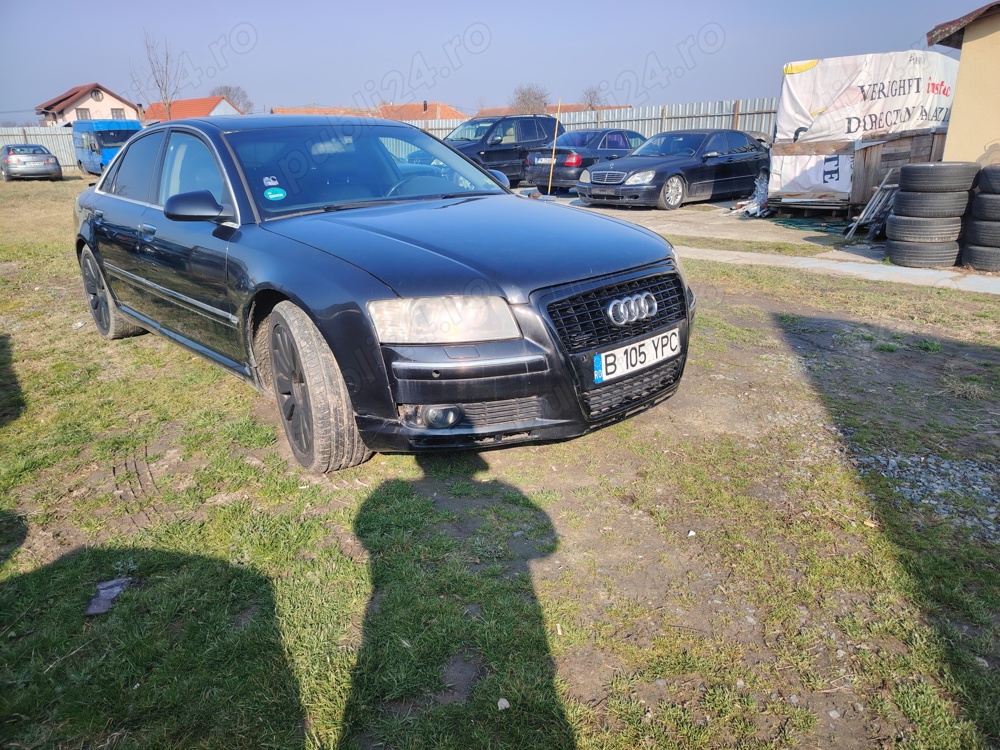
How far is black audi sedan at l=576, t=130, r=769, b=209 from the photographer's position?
1306cm

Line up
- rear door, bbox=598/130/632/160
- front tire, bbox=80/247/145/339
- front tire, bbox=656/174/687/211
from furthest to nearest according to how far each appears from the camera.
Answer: rear door, bbox=598/130/632/160 → front tire, bbox=656/174/687/211 → front tire, bbox=80/247/145/339

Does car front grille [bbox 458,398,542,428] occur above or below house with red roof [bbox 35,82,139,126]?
below

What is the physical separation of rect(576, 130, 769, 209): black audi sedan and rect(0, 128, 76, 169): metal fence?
1342 inches

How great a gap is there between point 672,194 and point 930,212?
6364 mm

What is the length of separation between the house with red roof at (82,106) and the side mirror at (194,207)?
65.3m

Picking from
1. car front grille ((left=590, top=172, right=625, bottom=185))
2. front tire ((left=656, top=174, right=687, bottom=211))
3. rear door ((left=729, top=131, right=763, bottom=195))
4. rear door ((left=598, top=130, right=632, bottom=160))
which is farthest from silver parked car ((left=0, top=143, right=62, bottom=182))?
rear door ((left=729, top=131, right=763, bottom=195))

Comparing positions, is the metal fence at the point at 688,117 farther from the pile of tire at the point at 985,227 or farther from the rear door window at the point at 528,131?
the pile of tire at the point at 985,227

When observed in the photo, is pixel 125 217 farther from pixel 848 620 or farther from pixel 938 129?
pixel 938 129

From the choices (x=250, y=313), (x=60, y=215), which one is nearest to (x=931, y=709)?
(x=250, y=313)

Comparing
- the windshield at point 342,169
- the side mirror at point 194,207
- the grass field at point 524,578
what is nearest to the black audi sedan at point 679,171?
the windshield at point 342,169

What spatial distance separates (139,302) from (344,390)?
2476 mm

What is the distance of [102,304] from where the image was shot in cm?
534

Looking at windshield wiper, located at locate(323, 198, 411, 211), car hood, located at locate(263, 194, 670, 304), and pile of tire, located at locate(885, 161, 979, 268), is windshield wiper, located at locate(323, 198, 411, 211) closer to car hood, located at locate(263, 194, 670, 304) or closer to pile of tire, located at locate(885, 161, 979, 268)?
car hood, located at locate(263, 194, 670, 304)

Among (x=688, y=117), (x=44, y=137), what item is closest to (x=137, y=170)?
(x=688, y=117)
